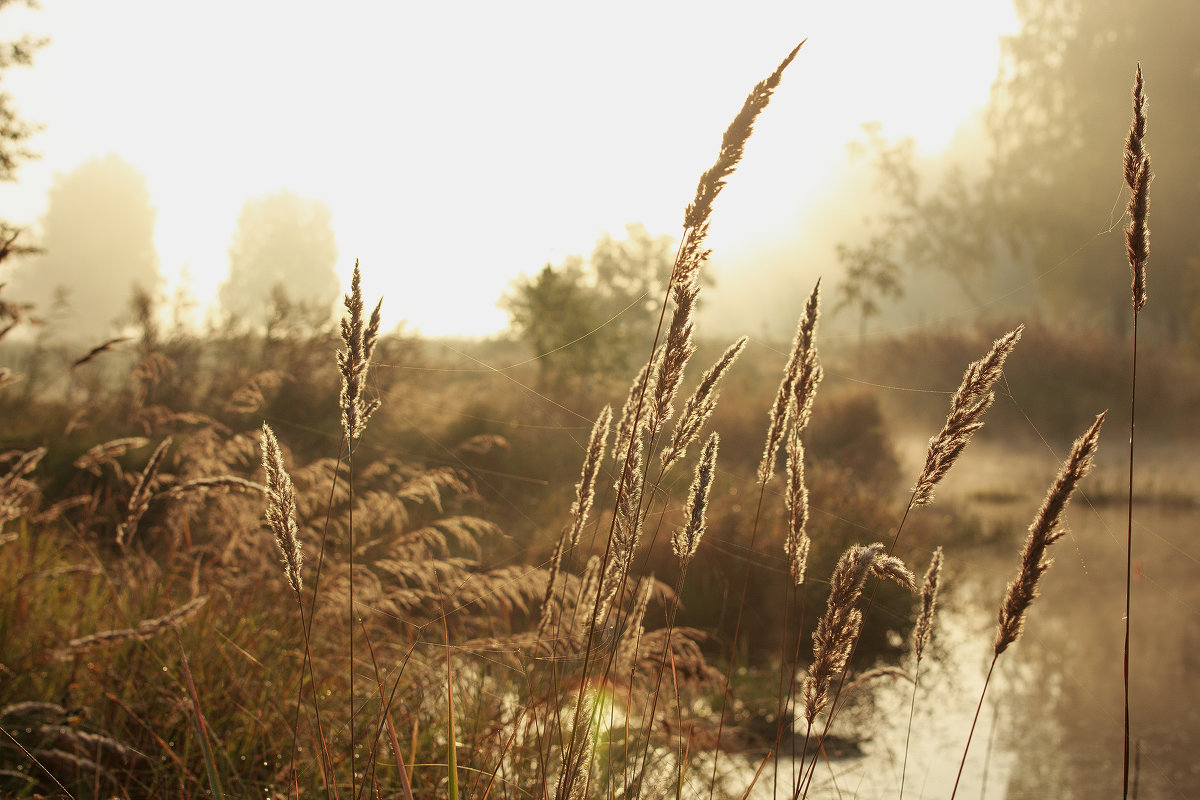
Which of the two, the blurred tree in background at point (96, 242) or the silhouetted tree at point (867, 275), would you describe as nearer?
the silhouetted tree at point (867, 275)

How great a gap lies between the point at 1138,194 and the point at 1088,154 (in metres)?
20.6

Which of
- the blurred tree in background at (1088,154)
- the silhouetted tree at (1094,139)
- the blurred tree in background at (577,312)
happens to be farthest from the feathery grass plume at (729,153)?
the silhouetted tree at (1094,139)

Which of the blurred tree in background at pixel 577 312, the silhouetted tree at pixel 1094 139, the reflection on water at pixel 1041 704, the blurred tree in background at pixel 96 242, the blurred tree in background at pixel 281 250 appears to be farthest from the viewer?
the blurred tree in background at pixel 96 242

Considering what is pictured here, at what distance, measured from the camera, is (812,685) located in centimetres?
130

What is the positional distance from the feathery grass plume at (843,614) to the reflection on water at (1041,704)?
1.05m

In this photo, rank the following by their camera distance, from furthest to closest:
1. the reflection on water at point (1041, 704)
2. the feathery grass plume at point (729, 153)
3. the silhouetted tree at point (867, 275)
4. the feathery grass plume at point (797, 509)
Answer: the silhouetted tree at point (867, 275) → the reflection on water at point (1041, 704) → the feathery grass plume at point (797, 509) → the feathery grass plume at point (729, 153)

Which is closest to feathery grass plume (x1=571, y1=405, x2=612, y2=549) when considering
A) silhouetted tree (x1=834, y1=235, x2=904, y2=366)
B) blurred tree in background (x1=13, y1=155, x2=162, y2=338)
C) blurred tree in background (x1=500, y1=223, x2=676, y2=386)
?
blurred tree in background (x1=500, y1=223, x2=676, y2=386)

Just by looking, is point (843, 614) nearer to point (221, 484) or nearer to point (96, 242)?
point (221, 484)

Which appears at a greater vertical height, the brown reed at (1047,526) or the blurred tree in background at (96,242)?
the blurred tree in background at (96,242)

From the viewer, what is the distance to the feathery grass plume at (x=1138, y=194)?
118cm

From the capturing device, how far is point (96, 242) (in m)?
56.9

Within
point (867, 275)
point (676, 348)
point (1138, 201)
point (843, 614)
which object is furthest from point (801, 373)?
point (867, 275)

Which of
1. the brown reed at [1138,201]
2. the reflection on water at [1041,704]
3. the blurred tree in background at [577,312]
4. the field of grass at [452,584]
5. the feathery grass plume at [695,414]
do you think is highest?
the blurred tree in background at [577,312]

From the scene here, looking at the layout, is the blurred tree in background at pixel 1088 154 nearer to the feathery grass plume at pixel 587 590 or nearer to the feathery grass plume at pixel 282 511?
the feathery grass plume at pixel 587 590
